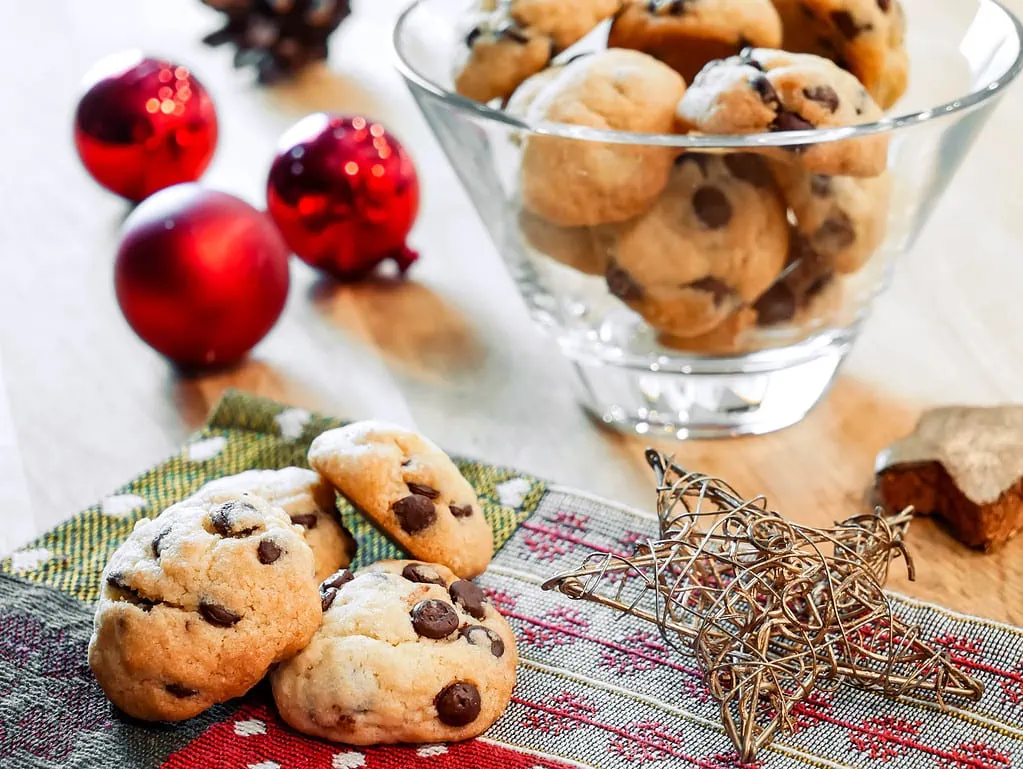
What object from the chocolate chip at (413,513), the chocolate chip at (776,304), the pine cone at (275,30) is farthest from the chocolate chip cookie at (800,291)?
the pine cone at (275,30)

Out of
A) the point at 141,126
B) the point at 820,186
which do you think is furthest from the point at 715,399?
the point at 141,126

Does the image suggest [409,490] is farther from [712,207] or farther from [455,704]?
[712,207]

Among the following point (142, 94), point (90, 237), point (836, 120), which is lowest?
point (90, 237)

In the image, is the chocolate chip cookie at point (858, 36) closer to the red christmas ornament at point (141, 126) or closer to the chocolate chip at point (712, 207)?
the chocolate chip at point (712, 207)

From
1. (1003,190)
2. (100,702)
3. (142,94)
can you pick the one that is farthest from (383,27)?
(100,702)

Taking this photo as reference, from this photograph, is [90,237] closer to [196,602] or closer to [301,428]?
[301,428]
